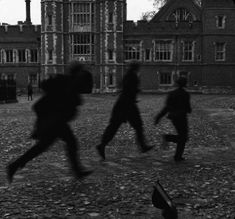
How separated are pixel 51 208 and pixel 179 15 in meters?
56.6

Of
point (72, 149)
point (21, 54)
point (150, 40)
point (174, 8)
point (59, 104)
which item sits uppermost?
point (174, 8)

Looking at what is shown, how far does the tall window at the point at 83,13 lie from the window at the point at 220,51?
17.6m

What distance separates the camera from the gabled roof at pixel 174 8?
189 feet

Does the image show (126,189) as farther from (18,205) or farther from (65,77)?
(65,77)

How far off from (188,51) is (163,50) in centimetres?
358

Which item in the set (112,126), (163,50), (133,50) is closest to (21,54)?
(163,50)

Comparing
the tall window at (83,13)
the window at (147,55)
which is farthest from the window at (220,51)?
the tall window at (83,13)

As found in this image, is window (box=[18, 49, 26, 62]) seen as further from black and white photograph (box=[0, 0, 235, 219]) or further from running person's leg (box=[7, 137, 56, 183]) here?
running person's leg (box=[7, 137, 56, 183])

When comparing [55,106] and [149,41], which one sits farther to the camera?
[149,41]

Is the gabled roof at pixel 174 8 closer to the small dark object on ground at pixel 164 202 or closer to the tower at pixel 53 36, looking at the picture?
the tower at pixel 53 36

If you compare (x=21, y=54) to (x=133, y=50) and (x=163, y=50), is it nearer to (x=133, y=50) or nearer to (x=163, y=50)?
(x=163, y=50)

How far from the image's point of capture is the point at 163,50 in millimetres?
56094

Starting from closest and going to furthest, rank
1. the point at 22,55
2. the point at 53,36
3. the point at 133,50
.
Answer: the point at 133,50, the point at 53,36, the point at 22,55

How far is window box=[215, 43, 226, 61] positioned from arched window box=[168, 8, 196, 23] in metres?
6.31
